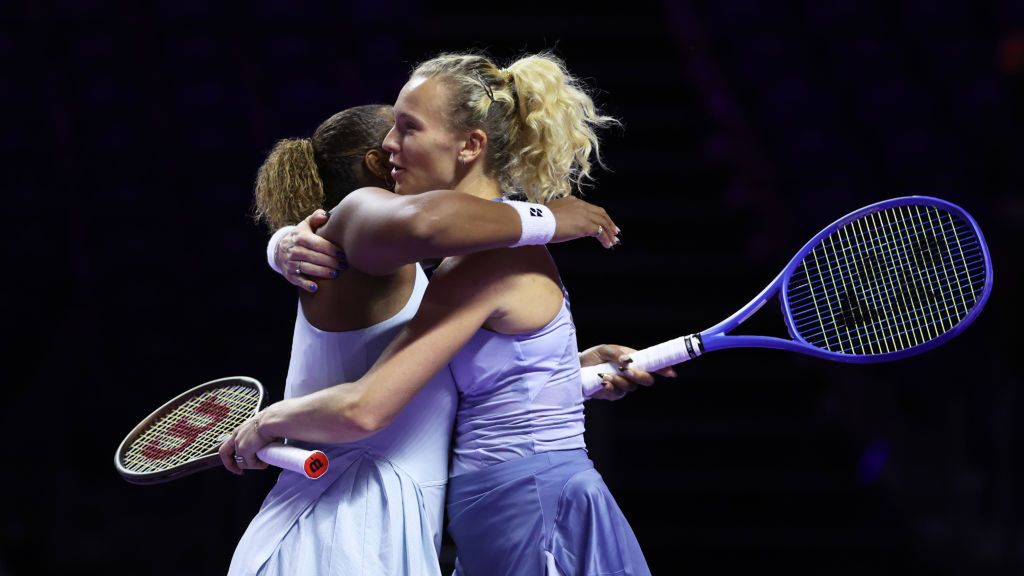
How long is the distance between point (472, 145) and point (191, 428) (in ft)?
2.47

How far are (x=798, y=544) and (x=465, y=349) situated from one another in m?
2.96

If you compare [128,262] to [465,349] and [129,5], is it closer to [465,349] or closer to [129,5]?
[129,5]

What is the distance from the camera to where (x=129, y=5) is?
223 inches

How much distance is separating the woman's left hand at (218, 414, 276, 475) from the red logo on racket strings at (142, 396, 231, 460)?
217mm

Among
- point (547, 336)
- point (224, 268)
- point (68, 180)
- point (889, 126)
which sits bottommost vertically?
point (547, 336)

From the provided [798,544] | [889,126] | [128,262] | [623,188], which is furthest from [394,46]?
[798,544]

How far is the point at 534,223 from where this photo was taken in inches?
69.6

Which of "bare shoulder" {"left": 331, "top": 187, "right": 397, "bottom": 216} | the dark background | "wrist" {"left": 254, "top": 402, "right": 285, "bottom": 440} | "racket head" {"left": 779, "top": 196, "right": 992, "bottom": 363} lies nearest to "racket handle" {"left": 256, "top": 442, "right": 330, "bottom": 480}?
"wrist" {"left": 254, "top": 402, "right": 285, "bottom": 440}

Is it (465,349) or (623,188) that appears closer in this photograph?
(465,349)

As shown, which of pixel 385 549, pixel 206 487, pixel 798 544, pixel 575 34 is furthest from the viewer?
pixel 575 34

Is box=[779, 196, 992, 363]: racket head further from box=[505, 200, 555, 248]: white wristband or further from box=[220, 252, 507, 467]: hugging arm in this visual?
box=[220, 252, 507, 467]: hugging arm

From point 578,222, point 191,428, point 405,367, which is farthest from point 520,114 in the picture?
point 191,428

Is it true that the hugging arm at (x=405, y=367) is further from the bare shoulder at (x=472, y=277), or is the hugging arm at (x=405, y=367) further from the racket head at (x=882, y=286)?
Answer: the racket head at (x=882, y=286)

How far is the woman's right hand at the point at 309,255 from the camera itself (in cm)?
176
